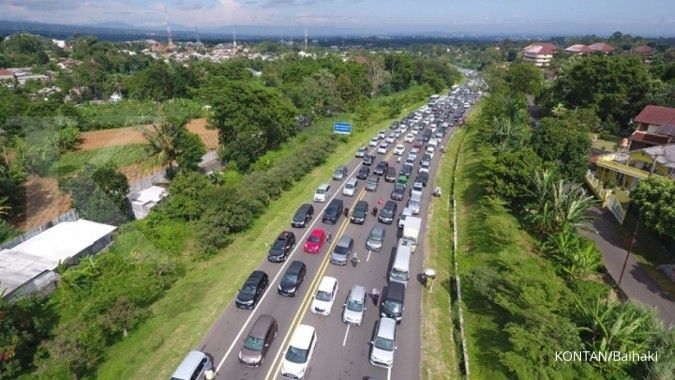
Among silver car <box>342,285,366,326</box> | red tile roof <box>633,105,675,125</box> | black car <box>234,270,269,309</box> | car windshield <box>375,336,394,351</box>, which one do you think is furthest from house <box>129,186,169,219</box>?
red tile roof <box>633,105,675,125</box>

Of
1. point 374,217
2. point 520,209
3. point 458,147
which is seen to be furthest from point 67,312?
point 458,147

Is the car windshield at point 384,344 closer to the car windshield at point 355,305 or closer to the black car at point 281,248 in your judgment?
the car windshield at point 355,305

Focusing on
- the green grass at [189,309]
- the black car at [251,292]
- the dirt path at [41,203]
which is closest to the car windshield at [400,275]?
the black car at [251,292]

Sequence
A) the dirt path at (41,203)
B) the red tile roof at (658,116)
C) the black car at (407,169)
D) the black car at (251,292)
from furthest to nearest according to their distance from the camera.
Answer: the red tile roof at (658,116) < the black car at (407,169) < the dirt path at (41,203) < the black car at (251,292)

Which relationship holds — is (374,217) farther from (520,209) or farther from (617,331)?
(617,331)

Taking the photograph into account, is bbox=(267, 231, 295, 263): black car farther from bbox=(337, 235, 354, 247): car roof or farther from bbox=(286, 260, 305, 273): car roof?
bbox=(337, 235, 354, 247): car roof

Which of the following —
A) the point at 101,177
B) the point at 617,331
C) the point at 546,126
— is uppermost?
the point at 546,126

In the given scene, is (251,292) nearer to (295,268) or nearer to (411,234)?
(295,268)
